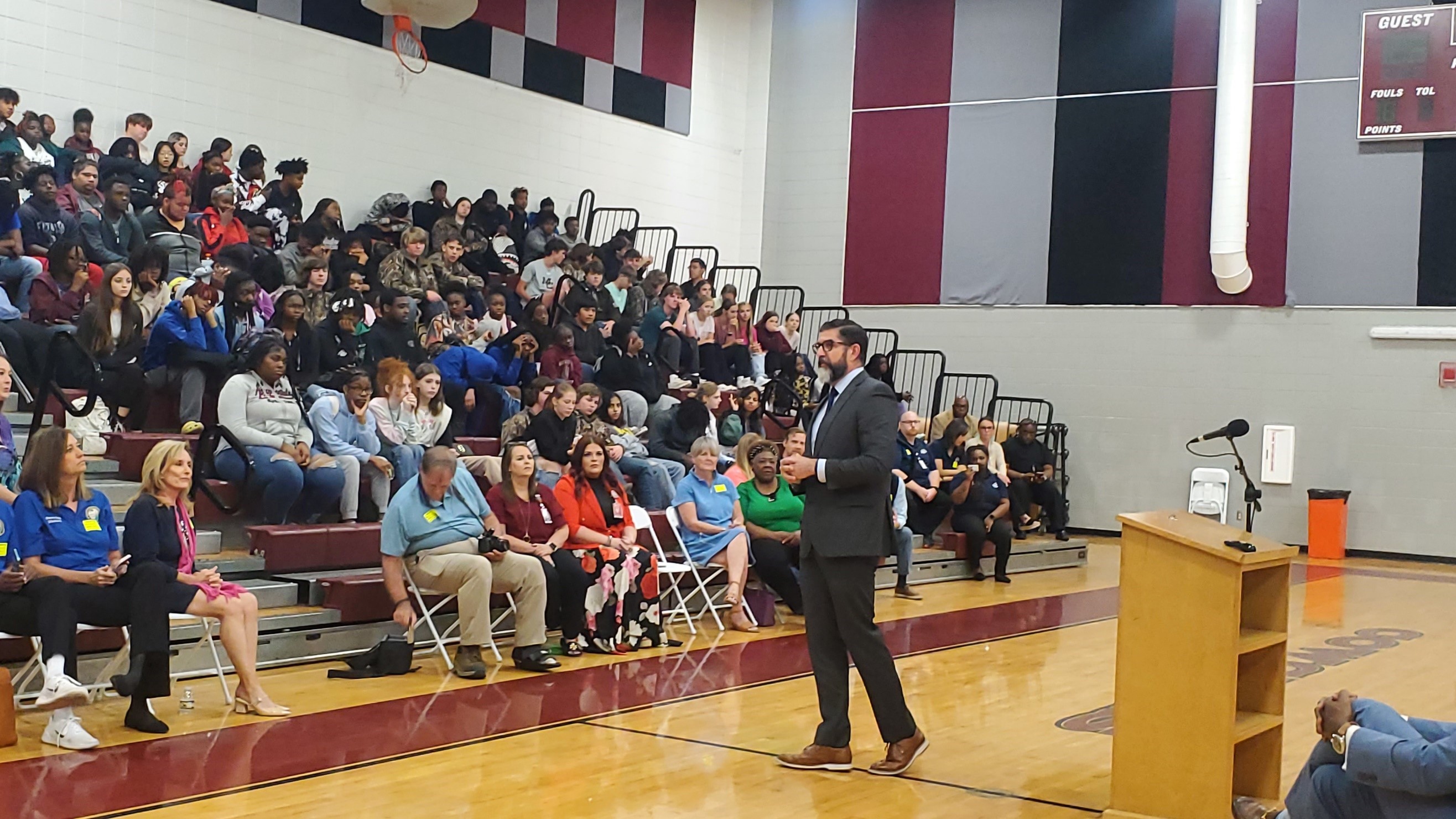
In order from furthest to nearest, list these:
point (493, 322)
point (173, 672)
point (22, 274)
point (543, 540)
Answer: point (493, 322)
point (22, 274)
point (543, 540)
point (173, 672)

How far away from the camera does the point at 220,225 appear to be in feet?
33.3

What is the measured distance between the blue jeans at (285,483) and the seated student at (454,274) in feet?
12.2

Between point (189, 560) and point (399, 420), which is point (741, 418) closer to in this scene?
point (399, 420)

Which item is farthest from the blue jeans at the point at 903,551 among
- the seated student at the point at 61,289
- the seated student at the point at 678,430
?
the seated student at the point at 61,289

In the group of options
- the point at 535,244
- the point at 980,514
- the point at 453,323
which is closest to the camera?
the point at 453,323

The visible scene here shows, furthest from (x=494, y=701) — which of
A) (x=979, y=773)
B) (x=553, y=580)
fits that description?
(x=979, y=773)

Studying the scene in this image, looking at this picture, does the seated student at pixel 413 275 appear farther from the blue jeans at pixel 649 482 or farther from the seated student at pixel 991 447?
the seated student at pixel 991 447

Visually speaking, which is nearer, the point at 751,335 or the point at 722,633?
the point at 722,633

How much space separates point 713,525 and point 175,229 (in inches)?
168

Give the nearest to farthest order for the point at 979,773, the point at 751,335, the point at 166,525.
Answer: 1. the point at 979,773
2. the point at 166,525
3. the point at 751,335

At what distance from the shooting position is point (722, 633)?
26.7ft

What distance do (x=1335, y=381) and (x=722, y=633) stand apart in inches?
360

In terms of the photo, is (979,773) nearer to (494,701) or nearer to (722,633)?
(494,701)

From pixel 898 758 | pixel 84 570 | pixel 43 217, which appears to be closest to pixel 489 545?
pixel 84 570
